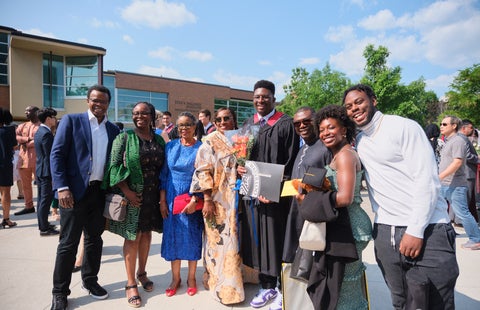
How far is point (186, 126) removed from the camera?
10.4 feet

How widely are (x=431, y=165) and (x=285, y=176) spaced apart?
55.6 inches

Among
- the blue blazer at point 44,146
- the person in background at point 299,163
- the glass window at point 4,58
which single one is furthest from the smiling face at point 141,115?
the glass window at point 4,58

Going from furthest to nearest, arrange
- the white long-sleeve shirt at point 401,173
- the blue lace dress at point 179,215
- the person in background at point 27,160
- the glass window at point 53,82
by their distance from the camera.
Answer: the glass window at point 53,82, the person in background at point 27,160, the blue lace dress at point 179,215, the white long-sleeve shirt at point 401,173

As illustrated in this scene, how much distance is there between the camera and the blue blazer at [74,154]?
2.90 meters

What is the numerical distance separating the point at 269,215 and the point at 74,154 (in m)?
2.17

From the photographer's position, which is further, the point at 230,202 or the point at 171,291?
the point at 171,291

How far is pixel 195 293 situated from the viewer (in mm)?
3252

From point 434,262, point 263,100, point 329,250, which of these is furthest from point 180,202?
point 434,262

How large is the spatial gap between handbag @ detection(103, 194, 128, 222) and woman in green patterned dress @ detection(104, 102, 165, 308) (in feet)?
0.24

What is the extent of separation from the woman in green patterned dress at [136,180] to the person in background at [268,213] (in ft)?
3.27

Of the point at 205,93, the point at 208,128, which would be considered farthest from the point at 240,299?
the point at 205,93

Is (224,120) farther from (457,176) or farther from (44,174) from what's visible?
(457,176)

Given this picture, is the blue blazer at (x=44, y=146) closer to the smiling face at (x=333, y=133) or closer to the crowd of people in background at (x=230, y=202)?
the crowd of people in background at (x=230, y=202)

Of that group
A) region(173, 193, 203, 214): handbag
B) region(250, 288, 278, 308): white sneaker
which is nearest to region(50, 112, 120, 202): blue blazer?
region(173, 193, 203, 214): handbag
